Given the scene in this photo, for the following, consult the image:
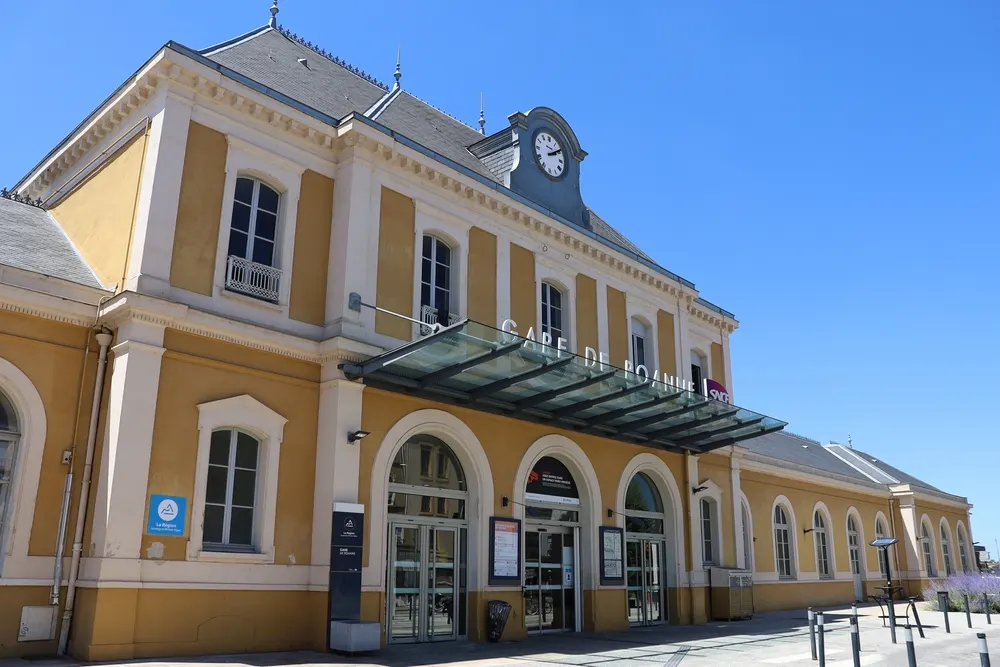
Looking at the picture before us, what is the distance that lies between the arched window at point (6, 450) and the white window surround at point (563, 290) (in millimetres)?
9998

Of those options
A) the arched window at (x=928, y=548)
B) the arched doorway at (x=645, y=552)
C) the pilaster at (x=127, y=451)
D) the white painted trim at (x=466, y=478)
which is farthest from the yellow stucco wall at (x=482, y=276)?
the arched window at (x=928, y=548)

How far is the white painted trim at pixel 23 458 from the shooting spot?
10453 millimetres

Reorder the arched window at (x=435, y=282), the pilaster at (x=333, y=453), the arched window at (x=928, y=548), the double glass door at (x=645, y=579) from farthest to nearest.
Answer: the arched window at (x=928, y=548), the double glass door at (x=645, y=579), the arched window at (x=435, y=282), the pilaster at (x=333, y=453)

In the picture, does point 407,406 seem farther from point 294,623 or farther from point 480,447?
point 294,623

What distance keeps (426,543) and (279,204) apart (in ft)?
20.9

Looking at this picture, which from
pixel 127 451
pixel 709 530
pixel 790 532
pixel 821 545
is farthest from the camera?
pixel 821 545

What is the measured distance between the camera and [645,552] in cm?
1925

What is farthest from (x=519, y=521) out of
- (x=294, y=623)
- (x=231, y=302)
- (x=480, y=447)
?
(x=231, y=302)

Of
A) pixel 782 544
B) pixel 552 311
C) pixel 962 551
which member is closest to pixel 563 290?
pixel 552 311

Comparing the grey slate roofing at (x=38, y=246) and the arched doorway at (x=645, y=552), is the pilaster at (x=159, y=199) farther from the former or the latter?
the arched doorway at (x=645, y=552)

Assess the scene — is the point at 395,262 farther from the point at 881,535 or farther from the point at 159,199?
the point at 881,535

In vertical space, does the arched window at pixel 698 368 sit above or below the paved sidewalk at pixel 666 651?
above

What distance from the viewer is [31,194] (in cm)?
1661

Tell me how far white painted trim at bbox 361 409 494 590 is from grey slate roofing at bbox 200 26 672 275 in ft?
17.9
